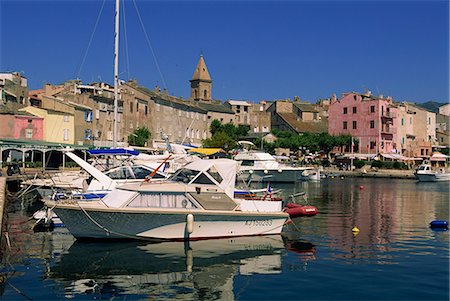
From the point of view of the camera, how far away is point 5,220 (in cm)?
2275

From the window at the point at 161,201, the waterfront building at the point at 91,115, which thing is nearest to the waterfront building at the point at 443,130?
the waterfront building at the point at 91,115

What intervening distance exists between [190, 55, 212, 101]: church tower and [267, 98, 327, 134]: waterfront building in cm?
1712

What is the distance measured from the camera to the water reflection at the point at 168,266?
15.5m

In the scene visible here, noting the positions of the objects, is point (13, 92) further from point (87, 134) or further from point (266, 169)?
point (266, 169)

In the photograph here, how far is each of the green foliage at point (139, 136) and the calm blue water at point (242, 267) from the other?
169 feet

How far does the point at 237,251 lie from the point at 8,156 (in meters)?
42.3

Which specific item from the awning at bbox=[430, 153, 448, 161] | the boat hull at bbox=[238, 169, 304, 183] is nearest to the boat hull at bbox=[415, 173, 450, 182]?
the boat hull at bbox=[238, 169, 304, 183]

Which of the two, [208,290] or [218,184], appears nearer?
[208,290]

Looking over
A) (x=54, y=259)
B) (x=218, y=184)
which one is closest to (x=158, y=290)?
(x=54, y=259)

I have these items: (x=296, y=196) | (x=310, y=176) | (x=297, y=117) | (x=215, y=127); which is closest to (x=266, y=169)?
(x=310, y=176)

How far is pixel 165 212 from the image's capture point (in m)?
20.8

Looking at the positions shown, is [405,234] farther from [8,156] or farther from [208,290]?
[8,156]

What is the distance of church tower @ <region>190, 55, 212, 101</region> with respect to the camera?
129m

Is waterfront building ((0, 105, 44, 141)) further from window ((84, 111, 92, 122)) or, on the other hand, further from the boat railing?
the boat railing
